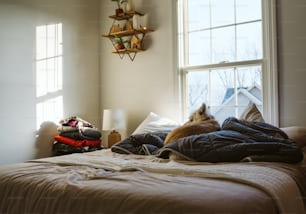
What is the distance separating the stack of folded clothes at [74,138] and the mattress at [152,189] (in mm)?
1514

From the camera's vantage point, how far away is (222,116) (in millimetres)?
3602

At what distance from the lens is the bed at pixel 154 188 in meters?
1.33

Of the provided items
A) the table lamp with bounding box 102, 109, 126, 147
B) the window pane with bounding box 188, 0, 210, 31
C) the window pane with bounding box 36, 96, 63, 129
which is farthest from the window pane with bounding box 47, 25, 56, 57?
the window pane with bounding box 188, 0, 210, 31

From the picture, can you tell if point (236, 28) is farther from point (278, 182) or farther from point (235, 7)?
point (278, 182)

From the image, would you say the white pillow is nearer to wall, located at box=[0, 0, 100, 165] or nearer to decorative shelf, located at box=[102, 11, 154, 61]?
decorative shelf, located at box=[102, 11, 154, 61]

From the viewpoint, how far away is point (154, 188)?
1.48 metres

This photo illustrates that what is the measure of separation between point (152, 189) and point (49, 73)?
9.34 feet

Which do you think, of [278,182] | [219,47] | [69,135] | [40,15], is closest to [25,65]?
[40,15]

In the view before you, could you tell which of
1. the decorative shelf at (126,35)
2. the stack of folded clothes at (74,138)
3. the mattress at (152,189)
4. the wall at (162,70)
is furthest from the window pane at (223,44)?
the mattress at (152,189)

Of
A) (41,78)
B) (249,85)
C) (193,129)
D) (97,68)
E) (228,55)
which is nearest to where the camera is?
(193,129)

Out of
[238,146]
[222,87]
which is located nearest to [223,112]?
[222,87]

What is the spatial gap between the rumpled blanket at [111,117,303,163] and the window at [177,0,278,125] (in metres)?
0.85

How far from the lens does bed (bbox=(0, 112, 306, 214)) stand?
1.33 m

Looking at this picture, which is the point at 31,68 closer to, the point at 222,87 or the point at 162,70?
the point at 162,70
